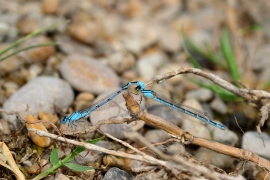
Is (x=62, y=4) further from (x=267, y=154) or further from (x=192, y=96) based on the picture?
(x=267, y=154)

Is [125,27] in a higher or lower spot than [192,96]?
higher

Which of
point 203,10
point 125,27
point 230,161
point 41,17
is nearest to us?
point 230,161

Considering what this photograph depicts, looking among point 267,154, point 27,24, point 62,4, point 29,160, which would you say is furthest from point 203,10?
point 29,160

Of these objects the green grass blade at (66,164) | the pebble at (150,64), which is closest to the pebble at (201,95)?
the pebble at (150,64)

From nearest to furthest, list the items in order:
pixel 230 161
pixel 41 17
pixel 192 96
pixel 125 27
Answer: pixel 230 161 < pixel 192 96 < pixel 41 17 < pixel 125 27

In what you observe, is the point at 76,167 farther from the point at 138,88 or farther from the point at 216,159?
the point at 216,159

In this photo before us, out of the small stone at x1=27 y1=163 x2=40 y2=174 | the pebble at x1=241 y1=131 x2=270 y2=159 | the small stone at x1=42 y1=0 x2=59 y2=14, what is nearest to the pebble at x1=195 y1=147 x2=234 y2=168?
the pebble at x1=241 y1=131 x2=270 y2=159

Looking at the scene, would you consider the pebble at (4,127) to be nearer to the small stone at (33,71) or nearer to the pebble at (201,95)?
the small stone at (33,71)
